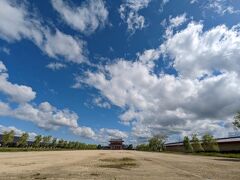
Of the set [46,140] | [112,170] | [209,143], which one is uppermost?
[46,140]

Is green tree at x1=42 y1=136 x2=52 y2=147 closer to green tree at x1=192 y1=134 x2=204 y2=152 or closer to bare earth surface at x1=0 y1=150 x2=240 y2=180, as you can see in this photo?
green tree at x1=192 y1=134 x2=204 y2=152

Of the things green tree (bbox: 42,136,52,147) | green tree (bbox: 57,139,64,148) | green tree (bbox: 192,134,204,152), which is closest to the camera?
green tree (bbox: 192,134,204,152)

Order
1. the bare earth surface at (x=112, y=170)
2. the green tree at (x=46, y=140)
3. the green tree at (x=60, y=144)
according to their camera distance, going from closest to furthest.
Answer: the bare earth surface at (x=112, y=170) → the green tree at (x=46, y=140) → the green tree at (x=60, y=144)

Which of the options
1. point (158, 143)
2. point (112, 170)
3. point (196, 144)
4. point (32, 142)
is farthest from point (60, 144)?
point (112, 170)

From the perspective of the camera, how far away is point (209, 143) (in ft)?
293

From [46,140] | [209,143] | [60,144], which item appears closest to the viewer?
[209,143]

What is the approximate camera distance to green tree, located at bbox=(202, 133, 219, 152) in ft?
292

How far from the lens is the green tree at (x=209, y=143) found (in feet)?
292

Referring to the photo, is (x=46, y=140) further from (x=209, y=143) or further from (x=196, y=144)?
(x=209, y=143)

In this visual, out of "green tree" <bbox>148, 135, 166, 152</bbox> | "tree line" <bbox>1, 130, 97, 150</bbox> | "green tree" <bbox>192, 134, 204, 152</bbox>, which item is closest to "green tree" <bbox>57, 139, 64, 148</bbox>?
"tree line" <bbox>1, 130, 97, 150</bbox>

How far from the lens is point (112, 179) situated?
1265 centimetres

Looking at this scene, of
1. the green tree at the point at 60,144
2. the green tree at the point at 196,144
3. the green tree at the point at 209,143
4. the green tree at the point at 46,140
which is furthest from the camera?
the green tree at the point at 60,144

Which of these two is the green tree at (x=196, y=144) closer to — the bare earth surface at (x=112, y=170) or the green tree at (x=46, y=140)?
the bare earth surface at (x=112, y=170)

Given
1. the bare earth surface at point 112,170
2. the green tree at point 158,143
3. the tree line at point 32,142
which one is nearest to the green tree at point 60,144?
the tree line at point 32,142
